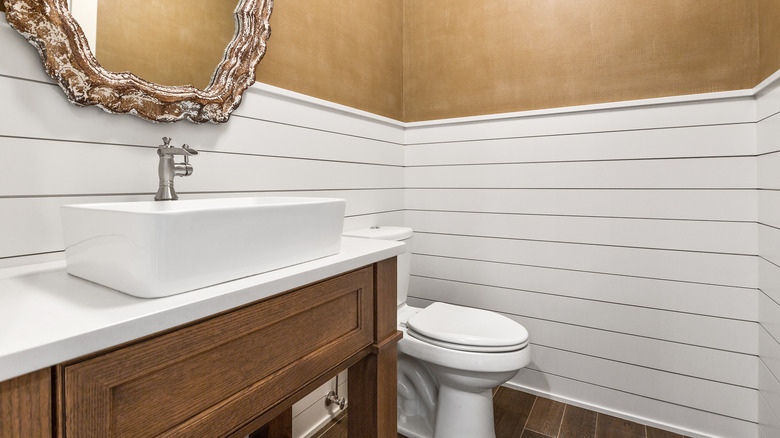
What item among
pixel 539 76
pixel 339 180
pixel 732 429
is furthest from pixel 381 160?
pixel 732 429

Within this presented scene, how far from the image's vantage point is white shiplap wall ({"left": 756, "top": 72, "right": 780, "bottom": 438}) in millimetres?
1253

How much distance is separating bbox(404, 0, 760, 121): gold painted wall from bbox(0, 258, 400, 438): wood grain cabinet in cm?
127

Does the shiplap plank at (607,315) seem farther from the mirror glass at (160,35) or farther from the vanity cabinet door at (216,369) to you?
the mirror glass at (160,35)

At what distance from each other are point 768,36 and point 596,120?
576 millimetres

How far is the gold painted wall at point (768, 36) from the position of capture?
49.7 inches

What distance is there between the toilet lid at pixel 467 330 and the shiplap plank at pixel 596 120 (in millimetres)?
893

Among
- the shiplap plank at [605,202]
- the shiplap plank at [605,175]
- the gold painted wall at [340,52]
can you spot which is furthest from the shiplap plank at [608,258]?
the gold painted wall at [340,52]

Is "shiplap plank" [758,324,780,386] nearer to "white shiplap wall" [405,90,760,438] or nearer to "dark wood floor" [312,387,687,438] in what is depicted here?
"white shiplap wall" [405,90,760,438]

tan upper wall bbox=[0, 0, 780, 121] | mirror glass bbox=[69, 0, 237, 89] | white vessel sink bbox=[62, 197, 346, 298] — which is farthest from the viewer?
tan upper wall bbox=[0, 0, 780, 121]

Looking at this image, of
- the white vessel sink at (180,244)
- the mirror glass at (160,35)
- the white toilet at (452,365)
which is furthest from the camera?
the white toilet at (452,365)

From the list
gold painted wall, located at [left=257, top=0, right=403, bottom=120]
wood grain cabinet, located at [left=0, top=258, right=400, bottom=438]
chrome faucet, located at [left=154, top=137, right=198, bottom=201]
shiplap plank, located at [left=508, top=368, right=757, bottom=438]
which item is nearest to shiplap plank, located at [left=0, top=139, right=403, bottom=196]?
chrome faucet, located at [left=154, top=137, right=198, bottom=201]

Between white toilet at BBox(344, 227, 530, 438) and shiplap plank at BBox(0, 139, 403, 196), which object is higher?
shiplap plank at BBox(0, 139, 403, 196)

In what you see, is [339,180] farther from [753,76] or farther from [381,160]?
[753,76]

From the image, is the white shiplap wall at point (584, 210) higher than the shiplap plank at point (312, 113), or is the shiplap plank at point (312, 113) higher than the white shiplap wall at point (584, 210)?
the shiplap plank at point (312, 113)
